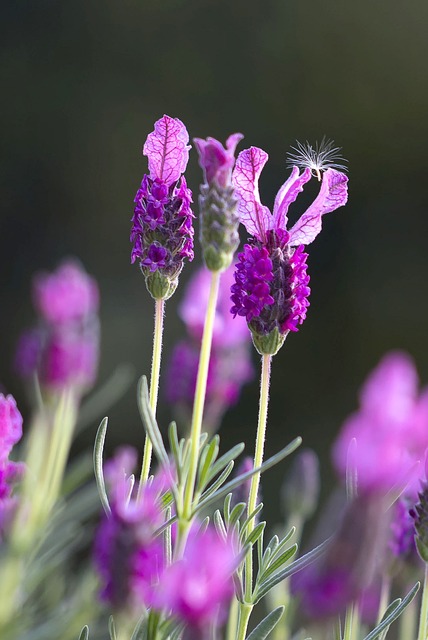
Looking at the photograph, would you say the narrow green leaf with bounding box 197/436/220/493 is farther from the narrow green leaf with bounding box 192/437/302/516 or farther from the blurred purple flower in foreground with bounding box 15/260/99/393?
the blurred purple flower in foreground with bounding box 15/260/99/393

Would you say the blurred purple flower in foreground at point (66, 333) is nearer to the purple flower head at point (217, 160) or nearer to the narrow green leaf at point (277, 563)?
the purple flower head at point (217, 160)

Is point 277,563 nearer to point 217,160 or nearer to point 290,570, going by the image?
point 290,570

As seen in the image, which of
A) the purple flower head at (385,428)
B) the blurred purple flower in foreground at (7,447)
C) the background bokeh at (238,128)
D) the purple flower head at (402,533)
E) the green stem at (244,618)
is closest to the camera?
the purple flower head at (385,428)

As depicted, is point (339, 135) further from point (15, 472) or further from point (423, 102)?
point (15, 472)

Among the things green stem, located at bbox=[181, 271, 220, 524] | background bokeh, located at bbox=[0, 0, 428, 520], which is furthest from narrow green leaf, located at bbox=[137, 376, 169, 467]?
background bokeh, located at bbox=[0, 0, 428, 520]

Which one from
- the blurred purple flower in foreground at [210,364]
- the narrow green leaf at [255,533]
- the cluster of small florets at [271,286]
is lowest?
the narrow green leaf at [255,533]

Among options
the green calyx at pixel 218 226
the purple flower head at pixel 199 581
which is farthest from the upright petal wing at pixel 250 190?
the purple flower head at pixel 199 581
